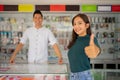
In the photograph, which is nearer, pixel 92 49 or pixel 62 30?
pixel 92 49

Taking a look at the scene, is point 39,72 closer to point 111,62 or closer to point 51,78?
point 51,78

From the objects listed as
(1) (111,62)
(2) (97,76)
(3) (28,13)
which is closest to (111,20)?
(1) (111,62)

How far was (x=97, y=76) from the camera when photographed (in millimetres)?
4891

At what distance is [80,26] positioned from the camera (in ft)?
10.7

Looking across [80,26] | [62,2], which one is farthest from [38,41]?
[62,2]

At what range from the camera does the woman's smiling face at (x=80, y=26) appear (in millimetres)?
3246

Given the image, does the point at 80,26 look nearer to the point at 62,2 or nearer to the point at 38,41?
the point at 38,41

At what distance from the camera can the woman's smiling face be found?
3.25 meters

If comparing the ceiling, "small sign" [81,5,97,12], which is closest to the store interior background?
"small sign" [81,5,97,12]

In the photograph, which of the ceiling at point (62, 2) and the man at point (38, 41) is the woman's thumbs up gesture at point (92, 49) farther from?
the ceiling at point (62, 2)

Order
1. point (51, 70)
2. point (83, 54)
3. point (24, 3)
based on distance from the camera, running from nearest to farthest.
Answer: point (83, 54)
point (51, 70)
point (24, 3)

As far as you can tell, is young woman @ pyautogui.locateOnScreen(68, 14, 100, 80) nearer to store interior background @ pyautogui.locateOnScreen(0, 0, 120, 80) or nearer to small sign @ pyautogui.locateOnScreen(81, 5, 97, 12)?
small sign @ pyautogui.locateOnScreen(81, 5, 97, 12)

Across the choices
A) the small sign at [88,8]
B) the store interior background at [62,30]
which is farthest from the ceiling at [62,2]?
the store interior background at [62,30]

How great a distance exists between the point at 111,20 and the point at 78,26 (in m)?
5.79
